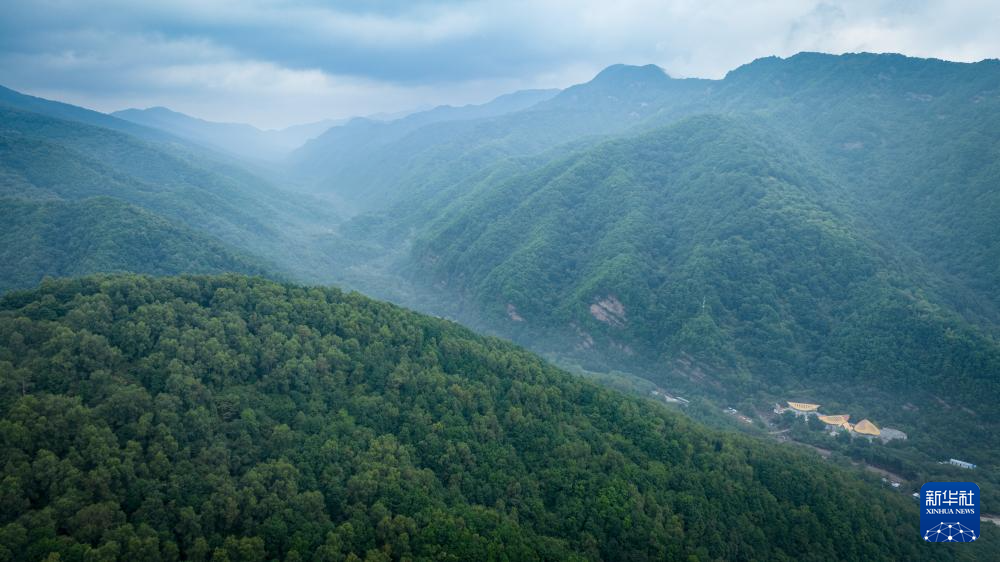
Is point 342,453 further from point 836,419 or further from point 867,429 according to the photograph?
point 836,419

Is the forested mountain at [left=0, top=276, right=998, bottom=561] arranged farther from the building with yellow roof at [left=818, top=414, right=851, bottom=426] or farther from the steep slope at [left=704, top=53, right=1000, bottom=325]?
the steep slope at [left=704, top=53, right=1000, bottom=325]

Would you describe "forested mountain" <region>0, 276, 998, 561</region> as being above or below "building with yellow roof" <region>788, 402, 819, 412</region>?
above

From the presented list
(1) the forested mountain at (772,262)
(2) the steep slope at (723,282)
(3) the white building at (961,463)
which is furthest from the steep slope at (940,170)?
(3) the white building at (961,463)

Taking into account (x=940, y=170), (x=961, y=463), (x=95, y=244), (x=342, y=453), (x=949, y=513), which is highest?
(x=940, y=170)

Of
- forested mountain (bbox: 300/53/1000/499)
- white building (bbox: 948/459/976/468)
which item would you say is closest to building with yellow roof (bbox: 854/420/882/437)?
forested mountain (bbox: 300/53/1000/499)

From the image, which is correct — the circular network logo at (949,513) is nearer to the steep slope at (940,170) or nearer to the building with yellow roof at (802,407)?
the building with yellow roof at (802,407)

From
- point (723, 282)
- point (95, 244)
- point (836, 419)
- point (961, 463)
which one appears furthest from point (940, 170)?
point (95, 244)
